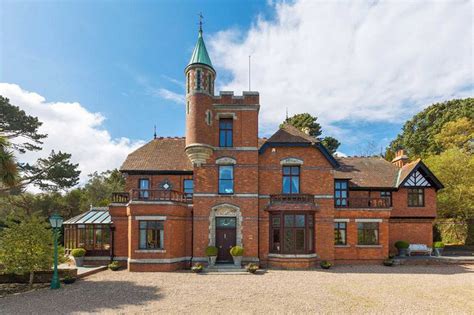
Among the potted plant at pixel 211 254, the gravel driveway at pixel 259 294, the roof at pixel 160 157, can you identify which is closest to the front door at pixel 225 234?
the potted plant at pixel 211 254

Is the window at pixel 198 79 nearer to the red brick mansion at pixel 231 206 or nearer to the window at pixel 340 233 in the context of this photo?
the red brick mansion at pixel 231 206

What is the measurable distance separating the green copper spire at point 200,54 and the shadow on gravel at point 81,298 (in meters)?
13.5

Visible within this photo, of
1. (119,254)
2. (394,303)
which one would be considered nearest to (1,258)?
(119,254)

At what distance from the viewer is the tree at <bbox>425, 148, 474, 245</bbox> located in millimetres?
26203

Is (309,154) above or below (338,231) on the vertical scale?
above

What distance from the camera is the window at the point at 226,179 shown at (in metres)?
19.0


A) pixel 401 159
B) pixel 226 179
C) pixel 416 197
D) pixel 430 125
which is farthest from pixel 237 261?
pixel 430 125

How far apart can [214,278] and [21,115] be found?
24.2m

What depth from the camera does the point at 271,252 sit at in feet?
61.8

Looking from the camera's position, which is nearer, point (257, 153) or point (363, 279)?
point (363, 279)

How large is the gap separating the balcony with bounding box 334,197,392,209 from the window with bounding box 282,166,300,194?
12.0 feet

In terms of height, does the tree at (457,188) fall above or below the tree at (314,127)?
below

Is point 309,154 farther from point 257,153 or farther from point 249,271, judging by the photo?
point 249,271

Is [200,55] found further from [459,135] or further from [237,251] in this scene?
[459,135]
